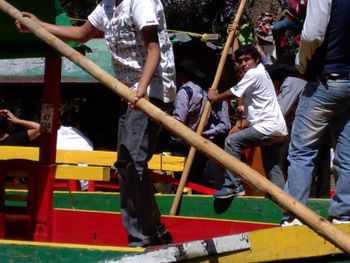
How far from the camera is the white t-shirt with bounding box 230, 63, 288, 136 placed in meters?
8.59

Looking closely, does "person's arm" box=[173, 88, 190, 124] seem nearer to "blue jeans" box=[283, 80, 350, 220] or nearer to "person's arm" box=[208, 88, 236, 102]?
"person's arm" box=[208, 88, 236, 102]

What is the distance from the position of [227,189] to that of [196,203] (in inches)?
11.7

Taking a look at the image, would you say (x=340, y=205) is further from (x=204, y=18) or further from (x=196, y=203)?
(x=204, y=18)

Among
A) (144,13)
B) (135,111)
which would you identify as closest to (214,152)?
(135,111)

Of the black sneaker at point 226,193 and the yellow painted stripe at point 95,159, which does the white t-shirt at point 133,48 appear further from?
the yellow painted stripe at point 95,159

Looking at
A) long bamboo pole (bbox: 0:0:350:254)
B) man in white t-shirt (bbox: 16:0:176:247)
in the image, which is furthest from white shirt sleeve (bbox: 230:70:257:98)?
long bamboo pole (bbox: 0:0:350:254)

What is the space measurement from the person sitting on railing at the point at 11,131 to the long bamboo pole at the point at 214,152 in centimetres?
391

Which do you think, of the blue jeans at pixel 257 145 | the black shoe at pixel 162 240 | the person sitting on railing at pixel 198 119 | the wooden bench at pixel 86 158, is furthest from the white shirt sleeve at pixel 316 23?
the person sitting on railing at pixel 198 119

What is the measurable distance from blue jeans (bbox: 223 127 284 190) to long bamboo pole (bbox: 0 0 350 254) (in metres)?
3.50

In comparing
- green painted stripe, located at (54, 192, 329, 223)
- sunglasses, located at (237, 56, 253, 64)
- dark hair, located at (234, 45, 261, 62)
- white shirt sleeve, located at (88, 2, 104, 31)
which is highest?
white shirt sleeve, located at (88, 2, 104, 31)

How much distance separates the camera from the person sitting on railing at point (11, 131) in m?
9.21

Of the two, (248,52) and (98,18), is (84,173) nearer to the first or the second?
(248,52)

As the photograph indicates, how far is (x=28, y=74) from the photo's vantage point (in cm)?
1221

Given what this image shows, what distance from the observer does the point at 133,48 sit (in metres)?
5.69
